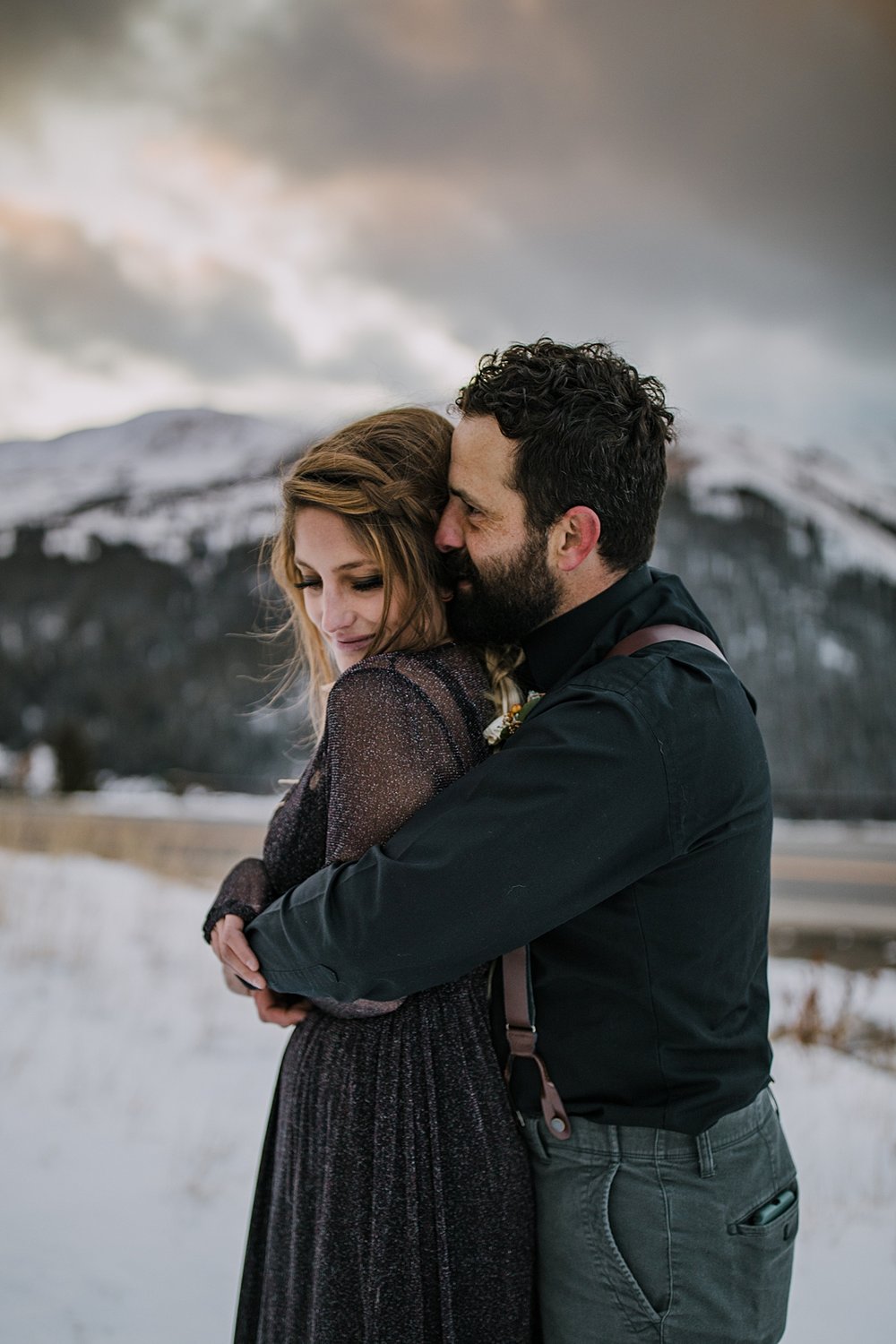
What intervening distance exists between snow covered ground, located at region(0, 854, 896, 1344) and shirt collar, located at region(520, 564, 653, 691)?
2.13 metres

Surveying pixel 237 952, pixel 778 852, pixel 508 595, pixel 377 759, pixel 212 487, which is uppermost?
pixel 212 487

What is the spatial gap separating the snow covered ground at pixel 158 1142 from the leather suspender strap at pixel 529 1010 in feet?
5.83

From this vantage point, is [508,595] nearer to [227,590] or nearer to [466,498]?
[466,498]

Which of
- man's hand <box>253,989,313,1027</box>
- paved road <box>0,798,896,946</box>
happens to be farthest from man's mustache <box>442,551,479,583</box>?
paved road <box>0,798,896,946</box>

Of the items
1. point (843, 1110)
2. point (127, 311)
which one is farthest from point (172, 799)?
point (843, 1110)

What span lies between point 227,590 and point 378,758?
27332 mm

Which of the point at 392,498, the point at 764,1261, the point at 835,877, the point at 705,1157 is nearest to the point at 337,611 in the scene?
the point at 392,498

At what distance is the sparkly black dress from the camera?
1263mm

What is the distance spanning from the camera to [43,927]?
4895 millimetres

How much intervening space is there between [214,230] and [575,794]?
9.30 metres

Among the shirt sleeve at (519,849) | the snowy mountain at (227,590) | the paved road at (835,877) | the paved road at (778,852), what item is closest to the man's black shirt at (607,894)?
the shirt sleeve at (519,849)

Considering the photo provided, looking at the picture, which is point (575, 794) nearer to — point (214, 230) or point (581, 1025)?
point (581, 1025)

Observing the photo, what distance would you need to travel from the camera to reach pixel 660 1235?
48.0 inches

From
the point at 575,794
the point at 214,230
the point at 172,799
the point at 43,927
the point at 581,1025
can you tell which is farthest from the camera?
the point at 172,799
